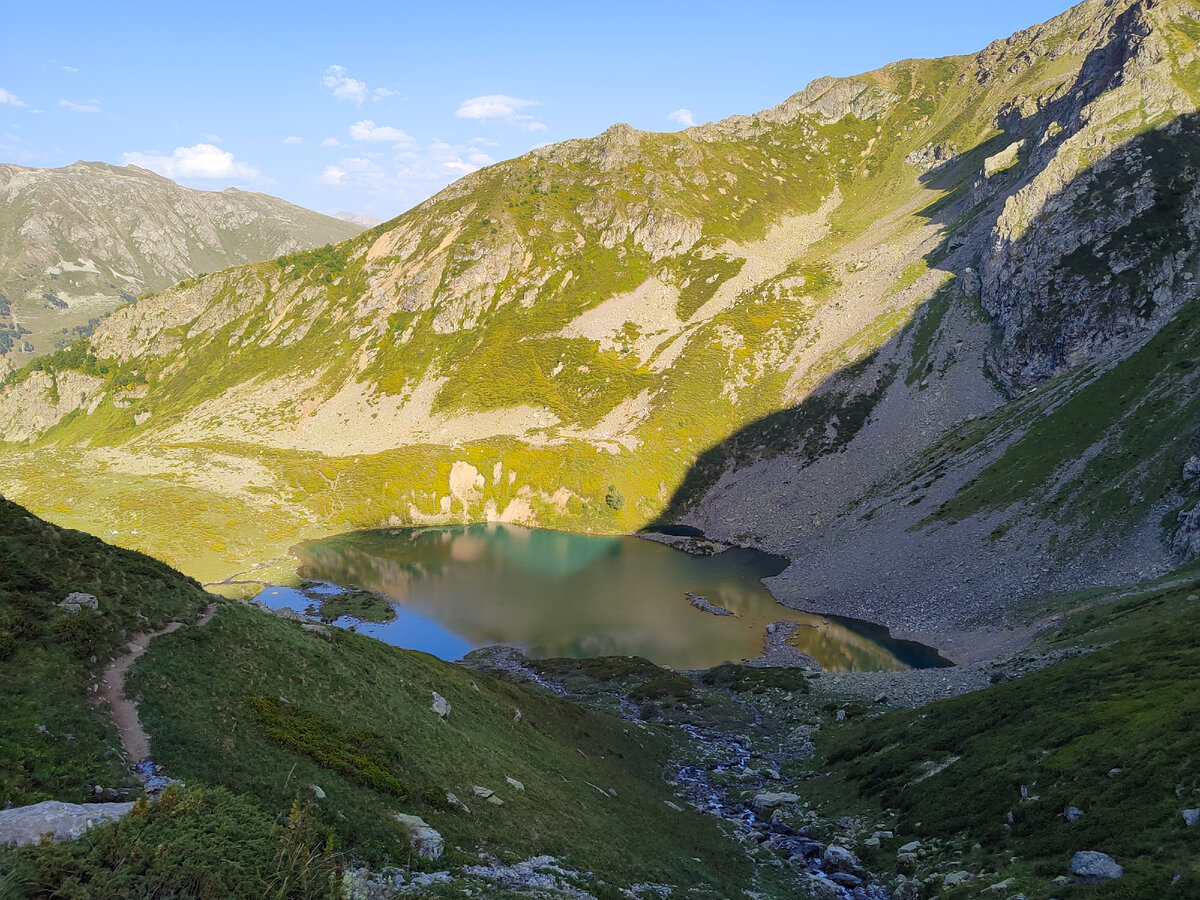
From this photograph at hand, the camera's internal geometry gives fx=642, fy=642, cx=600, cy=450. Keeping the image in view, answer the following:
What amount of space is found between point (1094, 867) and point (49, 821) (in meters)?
27.3

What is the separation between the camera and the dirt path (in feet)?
56.2

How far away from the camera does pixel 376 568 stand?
373ft

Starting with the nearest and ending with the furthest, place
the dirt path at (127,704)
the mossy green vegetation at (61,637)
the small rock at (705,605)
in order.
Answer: the mossy green vegetation at (61,637)
the dirt path at (127,704)
the small rock at (705,605)

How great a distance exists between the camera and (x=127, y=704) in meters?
19.0

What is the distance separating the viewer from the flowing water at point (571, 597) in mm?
84250

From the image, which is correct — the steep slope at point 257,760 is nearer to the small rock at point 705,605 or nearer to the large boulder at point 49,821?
the large boulder at point 49,821

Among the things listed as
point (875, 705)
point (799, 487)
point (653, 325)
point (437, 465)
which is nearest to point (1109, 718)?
point (875, 705)

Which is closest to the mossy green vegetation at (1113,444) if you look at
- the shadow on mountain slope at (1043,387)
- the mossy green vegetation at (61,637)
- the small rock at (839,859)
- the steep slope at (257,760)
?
the shadow on mountain slope at (1043,387)

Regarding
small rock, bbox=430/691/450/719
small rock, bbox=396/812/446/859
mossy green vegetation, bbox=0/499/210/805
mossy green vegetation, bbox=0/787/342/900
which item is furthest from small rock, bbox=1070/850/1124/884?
mossy green vegetation, bbox=0/499/210/805

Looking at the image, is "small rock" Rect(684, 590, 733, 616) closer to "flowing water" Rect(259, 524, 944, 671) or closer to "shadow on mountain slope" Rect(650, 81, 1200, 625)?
"flowing water" Rect(259, 524, 944, 671)

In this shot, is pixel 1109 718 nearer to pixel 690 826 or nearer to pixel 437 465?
pixel 690 826

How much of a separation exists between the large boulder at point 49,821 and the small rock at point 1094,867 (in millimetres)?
26192

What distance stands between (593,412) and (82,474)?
370 feet

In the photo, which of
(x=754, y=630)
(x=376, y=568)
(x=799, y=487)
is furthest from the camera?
(x=799, y=487)
